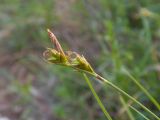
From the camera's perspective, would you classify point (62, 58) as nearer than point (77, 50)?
Yes

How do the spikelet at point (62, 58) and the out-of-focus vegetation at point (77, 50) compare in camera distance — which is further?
the out-of-focus vegetation at point (77, 50)

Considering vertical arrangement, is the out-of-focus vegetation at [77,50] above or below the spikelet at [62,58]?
below

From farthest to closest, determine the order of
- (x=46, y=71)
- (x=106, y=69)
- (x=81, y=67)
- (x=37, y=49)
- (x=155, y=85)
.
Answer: (x=37, y=49) → (x=46, y=71) → (x=106, y=69) → (x=155, y=85) → (x=81, y=67)

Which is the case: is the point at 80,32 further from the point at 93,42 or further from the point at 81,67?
the point at 81,67

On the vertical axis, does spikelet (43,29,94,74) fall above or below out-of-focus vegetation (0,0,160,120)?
above

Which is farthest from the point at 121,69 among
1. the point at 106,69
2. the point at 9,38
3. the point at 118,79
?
the point at 9,38

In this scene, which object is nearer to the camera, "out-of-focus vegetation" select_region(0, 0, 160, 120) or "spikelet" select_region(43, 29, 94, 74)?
"spikelet" select_region(43, 29, 94, 74)

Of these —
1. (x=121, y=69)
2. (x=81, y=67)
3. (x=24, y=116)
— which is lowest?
(x=24, y=116)

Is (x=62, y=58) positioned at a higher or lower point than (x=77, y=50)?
higher
